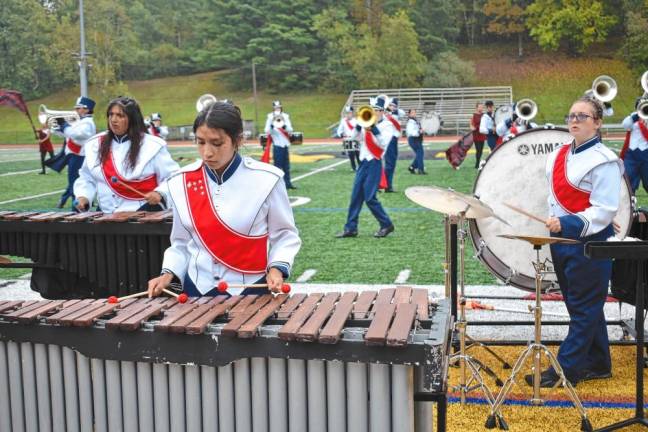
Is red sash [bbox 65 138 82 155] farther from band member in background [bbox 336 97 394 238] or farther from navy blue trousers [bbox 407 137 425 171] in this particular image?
navy blue trousers [bbox 407 137 425 171]

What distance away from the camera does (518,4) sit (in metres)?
55.8

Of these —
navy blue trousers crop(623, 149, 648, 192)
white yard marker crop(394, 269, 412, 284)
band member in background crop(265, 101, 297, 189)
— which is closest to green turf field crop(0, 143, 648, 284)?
white yard marker crop(394, 269, 412, 284)

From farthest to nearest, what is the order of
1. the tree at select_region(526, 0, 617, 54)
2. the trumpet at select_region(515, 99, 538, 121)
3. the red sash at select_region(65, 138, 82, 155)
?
the tree at select_region(526, 0, 617, 54)
the trumpet at select_region(515, 99, 538, 121)
the red sash at select_region(65, 138, 82, 155)

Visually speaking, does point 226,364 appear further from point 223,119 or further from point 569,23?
point 569,23

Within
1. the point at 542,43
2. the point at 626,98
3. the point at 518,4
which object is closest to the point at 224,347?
the point at 626,98

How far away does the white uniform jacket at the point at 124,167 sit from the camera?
219 inches

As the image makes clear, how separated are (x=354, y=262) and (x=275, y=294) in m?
5.32

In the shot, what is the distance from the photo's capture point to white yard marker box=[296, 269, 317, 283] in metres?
7.60

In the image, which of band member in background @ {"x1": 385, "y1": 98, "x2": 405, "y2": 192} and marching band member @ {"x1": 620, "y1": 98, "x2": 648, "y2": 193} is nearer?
marching band member @ {"x1": 620, "y1": 98, "x2": 648, "y2": 193}

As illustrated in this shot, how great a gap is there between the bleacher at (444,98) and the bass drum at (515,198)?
131ft

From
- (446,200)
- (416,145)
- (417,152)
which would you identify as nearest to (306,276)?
(446,200)

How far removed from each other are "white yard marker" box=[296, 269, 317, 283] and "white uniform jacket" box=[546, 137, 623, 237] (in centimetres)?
354

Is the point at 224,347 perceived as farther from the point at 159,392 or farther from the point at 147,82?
the point at 147,82

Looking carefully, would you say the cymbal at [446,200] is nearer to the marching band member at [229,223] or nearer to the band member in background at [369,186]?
the marching band member at [229,223]
